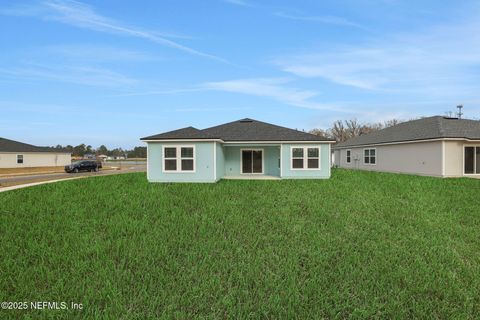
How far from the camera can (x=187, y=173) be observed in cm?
1747

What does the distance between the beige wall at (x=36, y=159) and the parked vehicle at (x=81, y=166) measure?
532 inches

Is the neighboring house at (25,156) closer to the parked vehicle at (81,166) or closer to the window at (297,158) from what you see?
the parked vehicle at (81,166)

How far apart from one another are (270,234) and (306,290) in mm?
2982

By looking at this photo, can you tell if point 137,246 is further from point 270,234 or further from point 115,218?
point 270,234

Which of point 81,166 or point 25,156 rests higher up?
point 25,156

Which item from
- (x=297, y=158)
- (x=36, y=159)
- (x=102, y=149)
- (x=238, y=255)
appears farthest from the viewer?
(x=102, y=149)

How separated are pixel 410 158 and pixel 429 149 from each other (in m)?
2.05

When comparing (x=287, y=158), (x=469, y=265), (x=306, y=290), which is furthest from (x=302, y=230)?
(x=287, y=158)

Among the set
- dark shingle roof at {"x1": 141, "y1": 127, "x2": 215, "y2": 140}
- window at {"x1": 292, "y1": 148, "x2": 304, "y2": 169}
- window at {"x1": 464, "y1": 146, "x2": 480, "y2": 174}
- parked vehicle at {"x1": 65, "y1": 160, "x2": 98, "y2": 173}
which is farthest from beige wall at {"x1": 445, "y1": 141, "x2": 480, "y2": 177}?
parked vehicle at {"x1": 65, "y1": 160, "x2": 98, "y2": 173}

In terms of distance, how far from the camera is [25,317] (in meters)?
5.42

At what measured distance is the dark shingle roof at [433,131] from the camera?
822 inches

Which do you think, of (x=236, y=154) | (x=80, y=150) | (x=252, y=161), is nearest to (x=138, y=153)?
(x=80, y=150)

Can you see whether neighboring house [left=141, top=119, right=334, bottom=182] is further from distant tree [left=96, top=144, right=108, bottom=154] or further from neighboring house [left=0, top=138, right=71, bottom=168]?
distant tree [left=96, top=144, right=108, bottom=154]

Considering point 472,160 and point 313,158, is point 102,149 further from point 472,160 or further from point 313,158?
point 472,160
